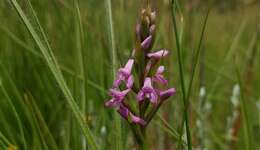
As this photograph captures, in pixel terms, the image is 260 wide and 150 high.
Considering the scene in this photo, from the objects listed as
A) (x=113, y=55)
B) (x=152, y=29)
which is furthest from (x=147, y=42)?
(x=113, y=55)

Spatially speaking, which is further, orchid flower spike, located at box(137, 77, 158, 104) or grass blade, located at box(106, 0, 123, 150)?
grass blade, located at box(106, 0, 123, 150)

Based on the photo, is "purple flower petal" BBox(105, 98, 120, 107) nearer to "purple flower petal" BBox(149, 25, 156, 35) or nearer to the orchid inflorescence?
the orchid inflorescence

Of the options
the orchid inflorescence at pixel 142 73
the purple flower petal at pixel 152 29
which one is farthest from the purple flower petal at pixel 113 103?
the purple flower petal at pixel 152 29

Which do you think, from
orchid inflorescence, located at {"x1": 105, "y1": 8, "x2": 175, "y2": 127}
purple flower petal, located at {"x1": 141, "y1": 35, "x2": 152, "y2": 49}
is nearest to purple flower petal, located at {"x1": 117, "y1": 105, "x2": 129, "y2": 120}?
orchid inflorescence, located at {"x1": 105, "y1": 8, "x2": 175, "y2": 127}

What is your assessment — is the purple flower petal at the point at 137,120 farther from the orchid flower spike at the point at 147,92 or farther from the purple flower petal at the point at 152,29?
the purple flower petal at the point at 152,29

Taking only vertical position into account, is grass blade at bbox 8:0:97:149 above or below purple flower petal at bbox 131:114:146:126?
above

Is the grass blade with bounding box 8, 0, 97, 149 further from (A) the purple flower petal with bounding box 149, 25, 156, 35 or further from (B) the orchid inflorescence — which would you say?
(A) the purple flower petal with bounding box 149, 25, 156, 35

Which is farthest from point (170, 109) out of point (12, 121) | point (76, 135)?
point (76, 135)

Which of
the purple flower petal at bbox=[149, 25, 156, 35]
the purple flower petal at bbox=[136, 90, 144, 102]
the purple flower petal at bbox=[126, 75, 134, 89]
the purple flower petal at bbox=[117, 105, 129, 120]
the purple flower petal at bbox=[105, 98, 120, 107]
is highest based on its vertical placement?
the purple flower petal at bbox=[149, 25, 156, 35]

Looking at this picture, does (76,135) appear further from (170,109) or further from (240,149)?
(240,149)
